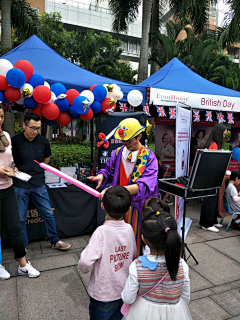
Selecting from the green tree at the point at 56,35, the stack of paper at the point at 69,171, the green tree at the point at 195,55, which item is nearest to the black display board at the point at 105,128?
the stack of paper at the point at 69,171

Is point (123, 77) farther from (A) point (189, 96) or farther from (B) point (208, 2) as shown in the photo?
(A) point (189, 96)

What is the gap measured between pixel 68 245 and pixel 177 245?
2.69m

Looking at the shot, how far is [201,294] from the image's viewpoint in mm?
2750

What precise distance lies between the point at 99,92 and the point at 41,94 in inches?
40.0

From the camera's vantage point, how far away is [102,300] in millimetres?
1681

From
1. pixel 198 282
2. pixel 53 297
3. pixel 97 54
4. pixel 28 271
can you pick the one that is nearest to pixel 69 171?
pixel 28 271

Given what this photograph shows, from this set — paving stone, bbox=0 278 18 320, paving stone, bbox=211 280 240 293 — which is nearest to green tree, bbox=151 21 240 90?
paving stone, bbox=211 280 240 293

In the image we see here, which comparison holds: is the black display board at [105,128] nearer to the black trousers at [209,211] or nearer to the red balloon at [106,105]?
the red balloon at [106,105]

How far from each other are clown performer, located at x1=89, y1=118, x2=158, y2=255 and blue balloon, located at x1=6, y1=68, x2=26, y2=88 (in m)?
1.72

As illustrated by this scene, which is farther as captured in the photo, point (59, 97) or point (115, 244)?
point (59, 97)

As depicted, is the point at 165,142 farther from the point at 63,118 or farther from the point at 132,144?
the point at 132,144

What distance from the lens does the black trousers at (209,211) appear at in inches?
184

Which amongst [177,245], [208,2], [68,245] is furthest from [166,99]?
[208,2]

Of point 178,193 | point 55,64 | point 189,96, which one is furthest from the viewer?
point 189,96
